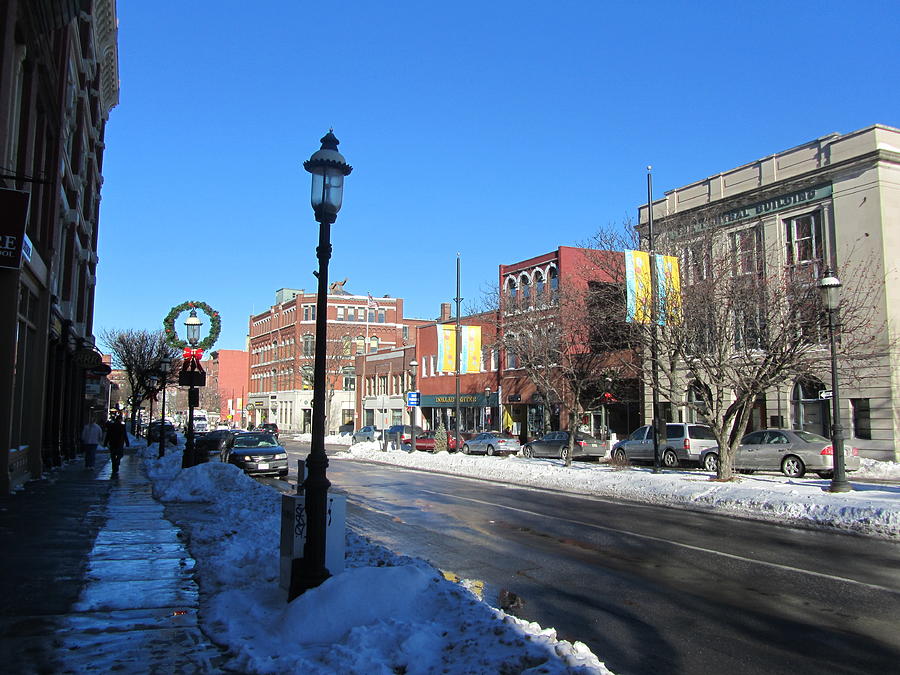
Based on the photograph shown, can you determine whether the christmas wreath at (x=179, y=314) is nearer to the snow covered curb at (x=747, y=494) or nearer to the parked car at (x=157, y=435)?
the snow covered curb at (x=747, y=494)

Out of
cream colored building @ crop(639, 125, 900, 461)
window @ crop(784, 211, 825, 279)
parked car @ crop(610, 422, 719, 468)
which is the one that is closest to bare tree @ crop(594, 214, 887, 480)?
cream colored building @ crop(639, 125, 900, 461)

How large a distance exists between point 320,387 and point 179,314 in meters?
21.6

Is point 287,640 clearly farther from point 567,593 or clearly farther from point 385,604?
point 567,593

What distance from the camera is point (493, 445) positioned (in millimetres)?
37750

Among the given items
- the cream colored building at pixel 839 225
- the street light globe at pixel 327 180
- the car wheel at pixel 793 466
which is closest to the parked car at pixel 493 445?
the cream colored building at pixel 839 225

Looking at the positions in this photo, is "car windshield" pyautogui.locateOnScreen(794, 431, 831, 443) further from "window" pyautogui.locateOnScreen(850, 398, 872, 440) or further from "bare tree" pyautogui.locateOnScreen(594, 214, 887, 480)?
"window" pyautogui.locateOnScreen(850, 398, 872, 440)

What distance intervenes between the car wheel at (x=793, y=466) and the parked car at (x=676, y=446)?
414 cm

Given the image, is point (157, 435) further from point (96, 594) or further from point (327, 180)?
point (327, 180)

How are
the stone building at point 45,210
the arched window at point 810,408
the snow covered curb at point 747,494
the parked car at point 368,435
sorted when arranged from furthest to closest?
the parked car at point 368,435 → the arched window at point 810,408 → the stone building at point 45,210 → the snow covered curb at point 747,494

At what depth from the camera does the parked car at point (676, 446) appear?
26562 mm

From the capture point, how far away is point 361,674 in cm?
472

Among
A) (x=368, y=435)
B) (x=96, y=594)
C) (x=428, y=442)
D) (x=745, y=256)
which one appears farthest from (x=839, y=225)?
(x=368, y=435)

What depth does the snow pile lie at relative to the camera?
15.7 ft

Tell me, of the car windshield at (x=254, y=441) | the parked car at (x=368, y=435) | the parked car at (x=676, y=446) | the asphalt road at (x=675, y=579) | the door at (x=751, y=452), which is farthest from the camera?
the parked car at (x=368, y=435)
